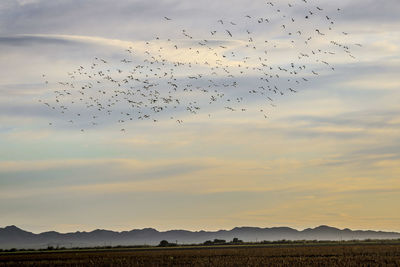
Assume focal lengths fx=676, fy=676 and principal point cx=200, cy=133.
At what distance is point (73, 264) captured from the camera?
220 feet

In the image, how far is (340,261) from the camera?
207ft

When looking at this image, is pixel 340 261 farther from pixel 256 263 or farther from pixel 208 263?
pixel 208 263

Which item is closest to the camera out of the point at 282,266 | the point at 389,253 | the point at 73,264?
the point at 282,266

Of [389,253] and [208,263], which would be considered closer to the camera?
[208,263]

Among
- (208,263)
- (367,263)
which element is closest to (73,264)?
(208,263)

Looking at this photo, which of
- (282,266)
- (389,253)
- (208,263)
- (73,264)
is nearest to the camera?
(282,266)

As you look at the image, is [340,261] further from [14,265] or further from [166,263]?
[14,265]

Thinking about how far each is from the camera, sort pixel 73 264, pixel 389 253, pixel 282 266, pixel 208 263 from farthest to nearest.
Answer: pixel 389 253
pixel 73 264
pixel 208 263
pixel 282 266

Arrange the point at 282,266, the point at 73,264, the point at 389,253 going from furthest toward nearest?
the point at 389,253, the point at 73,264, the point at 282,266

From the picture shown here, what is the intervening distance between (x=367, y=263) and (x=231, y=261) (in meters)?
12.9

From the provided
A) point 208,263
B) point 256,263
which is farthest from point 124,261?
point 256,263

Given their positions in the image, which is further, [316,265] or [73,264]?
[73,264]

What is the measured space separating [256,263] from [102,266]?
14.4m

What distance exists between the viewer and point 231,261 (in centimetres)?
6550
